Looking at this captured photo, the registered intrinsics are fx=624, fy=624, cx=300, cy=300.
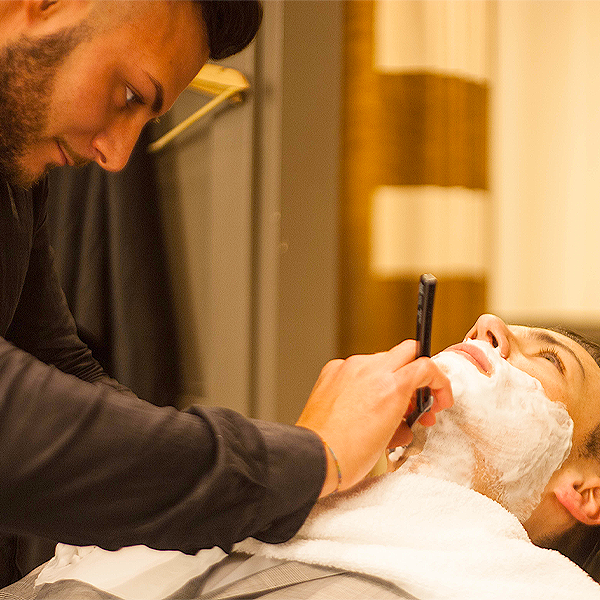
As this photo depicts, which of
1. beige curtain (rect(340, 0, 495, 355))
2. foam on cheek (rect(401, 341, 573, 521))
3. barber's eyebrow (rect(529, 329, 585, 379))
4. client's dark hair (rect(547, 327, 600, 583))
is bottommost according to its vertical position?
client's dark hair (rect(547, 327, 600, 583))

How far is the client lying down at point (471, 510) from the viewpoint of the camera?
0.74 m

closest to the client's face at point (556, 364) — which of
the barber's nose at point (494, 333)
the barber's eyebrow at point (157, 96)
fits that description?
the barber's nose at point (494, 333)

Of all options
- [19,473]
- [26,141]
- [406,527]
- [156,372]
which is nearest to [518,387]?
[406,527]

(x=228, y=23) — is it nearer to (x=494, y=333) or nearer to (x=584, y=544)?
(x=494, y=333)

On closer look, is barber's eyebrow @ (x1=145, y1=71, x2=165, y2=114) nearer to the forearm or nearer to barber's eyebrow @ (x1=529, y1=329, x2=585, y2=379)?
the forearm

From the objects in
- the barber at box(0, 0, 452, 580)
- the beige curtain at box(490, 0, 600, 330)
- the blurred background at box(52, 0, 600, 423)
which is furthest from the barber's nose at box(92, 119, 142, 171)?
the beige curtain at box(490, 0, 600, 330)

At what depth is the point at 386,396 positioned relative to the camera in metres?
0.68

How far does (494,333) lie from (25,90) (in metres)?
0.77

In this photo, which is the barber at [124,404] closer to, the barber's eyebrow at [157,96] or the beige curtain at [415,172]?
the barber's eyebrow at [157,96]

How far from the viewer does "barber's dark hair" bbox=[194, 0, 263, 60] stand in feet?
3.02

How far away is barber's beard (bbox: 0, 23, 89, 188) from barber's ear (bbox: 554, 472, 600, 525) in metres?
0.93

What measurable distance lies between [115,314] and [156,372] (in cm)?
18

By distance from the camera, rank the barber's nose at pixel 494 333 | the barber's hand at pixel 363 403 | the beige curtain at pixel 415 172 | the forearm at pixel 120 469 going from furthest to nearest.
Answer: the beige curtain at pixel 415 172 → the barber's nose at pixel 494 333 → the barber's hand at pixel 363 403 → the forearm at pixel 120 469

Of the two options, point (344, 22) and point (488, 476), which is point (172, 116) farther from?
point (488, 476)
